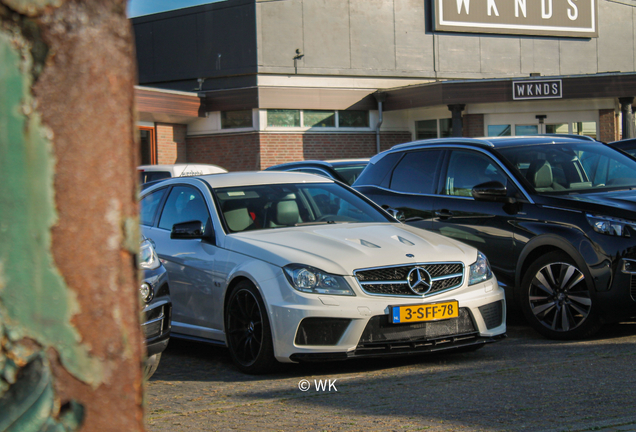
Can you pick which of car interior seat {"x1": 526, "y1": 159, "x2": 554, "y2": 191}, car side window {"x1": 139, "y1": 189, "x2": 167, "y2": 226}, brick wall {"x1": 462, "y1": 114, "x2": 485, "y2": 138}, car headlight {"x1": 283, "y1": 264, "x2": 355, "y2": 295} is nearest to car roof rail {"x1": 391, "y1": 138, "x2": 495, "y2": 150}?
car interior seat {"x1": 526, "y1": 159, "x2": 554, "y2": 191}

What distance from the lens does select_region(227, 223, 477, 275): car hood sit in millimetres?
5496

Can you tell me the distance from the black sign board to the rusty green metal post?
2441 centimetres

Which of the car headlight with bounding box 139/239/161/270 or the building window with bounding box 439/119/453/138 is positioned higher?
the building window with bounding box 439/119/453/138

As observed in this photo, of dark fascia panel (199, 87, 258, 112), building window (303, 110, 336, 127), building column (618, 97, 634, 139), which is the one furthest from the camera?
building window (303, 110, 336, 127)

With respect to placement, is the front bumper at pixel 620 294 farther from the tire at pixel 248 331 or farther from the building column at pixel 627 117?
the building column at pixel 627 117

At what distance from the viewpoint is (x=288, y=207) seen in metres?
6.72

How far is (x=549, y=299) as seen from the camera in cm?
654

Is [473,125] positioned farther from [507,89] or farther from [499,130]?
[507,89]

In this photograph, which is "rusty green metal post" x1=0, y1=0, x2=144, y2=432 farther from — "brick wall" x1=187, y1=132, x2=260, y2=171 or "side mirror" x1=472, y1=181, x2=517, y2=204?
"brick wall" x1=187, y1=132, x2=260, y2=171

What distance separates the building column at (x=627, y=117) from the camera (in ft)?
80.3

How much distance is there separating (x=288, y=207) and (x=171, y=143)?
2049cm

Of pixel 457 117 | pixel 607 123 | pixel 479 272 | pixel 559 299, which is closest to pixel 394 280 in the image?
pixel 479 272

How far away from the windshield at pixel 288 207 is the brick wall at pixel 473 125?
63.7 ft

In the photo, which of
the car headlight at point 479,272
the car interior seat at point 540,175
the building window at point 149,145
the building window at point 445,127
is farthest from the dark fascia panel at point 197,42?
the car headlight at point 479,272
